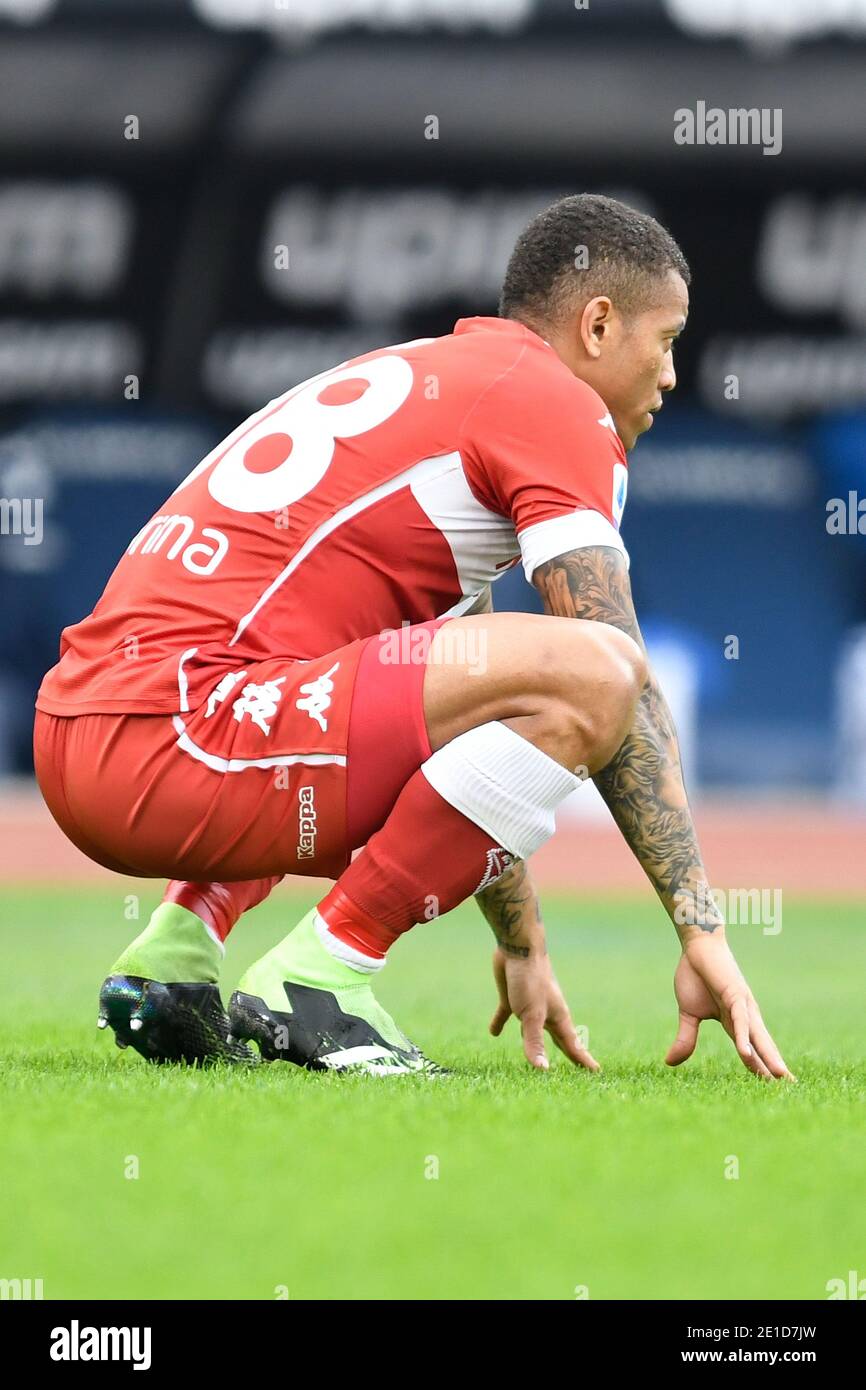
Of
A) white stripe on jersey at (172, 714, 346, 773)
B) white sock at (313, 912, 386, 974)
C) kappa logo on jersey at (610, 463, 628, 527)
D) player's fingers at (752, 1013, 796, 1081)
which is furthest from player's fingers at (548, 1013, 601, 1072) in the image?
kappa logo on jersey at (610, 463, 628, 527)

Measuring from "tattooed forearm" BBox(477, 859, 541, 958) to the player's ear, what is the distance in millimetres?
1077

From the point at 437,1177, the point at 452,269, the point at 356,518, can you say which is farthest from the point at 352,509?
the point at 452,269

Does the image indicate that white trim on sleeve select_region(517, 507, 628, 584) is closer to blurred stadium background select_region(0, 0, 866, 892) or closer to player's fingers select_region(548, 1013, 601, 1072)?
player's fingers select_region(548, 1013, 601, 1072)

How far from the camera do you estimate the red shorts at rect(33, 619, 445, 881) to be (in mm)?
3547

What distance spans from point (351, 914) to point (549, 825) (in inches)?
15.9

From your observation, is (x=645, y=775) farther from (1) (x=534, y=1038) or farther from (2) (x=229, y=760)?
(2) (x=229, y=760)

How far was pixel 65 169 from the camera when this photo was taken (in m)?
16.9

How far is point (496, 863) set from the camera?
359 centimetres

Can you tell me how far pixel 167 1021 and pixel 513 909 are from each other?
0.74m

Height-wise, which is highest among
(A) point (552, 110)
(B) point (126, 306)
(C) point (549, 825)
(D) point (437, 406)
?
(A) point (552, 110)

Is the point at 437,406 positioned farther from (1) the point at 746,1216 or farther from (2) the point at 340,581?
(1) the point at 746,1216

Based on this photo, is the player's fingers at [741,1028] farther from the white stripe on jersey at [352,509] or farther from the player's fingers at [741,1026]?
the white stripe on jersey at [352,509]

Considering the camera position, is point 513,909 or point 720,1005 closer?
point 720,1005

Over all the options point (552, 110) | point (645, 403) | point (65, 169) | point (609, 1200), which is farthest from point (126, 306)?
point (609, 1200)
